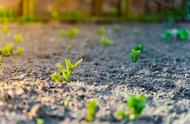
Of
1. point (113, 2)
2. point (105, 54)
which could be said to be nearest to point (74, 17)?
point (113, 2)

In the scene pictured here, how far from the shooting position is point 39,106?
1.76m

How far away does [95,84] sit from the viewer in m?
2.28

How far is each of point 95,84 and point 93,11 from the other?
16.1 feet

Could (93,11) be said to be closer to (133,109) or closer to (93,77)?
(93,77)

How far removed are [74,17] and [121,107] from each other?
16.6 feet

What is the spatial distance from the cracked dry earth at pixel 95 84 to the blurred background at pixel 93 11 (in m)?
2.39

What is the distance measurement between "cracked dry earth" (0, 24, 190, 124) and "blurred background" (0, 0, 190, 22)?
239 cm

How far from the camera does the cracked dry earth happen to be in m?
1.77

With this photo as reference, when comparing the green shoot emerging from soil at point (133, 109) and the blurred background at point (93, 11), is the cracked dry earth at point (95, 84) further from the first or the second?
the blurred background at point (93, 11)

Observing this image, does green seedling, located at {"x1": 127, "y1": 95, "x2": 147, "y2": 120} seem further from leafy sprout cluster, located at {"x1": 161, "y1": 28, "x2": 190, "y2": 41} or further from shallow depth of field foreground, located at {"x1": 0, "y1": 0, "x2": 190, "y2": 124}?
leafy sprout cluster, located at {"x1": 161, "y1": 28, "x2": 190, "y2": 41}

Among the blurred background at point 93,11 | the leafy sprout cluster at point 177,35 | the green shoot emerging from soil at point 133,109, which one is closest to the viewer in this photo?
the green shoot emerging from soil at point 133,109

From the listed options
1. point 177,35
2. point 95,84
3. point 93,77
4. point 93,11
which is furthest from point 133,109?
point 93,11

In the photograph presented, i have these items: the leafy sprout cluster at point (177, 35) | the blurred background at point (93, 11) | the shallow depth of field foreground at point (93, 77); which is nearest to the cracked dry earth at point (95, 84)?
the shallow depth of field foreground at point (93, 77)

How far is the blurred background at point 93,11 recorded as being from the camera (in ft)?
21.2
